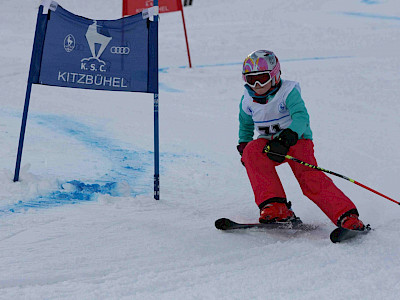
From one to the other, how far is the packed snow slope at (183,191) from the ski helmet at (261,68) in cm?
100

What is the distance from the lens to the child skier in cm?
317

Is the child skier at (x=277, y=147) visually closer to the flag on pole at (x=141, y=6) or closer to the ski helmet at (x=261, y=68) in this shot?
the ski helmet at (x=261, y=68)

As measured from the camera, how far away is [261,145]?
344 cm

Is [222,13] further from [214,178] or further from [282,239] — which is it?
[282,239]

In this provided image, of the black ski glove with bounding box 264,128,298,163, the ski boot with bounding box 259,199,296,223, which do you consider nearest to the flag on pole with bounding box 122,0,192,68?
the black ski glove with bounding box 264,128,298,163

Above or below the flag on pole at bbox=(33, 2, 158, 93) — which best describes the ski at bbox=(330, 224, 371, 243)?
below

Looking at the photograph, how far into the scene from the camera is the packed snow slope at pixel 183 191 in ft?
8.16

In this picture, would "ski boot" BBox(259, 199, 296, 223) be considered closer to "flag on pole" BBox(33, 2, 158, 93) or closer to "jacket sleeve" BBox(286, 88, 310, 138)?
"jacket sleeve" BBox(286, 88, 310, 138)

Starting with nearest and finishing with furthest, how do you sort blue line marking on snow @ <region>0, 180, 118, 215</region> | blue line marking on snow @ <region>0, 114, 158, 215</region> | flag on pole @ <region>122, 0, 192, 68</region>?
blue line marking on snow @ <region>0, 180, 118, 215</region>
blue line marking on snow @ <region>0, 114, 158, 215</region>
flag on pole @ <region>122, 0, 192, 68</region>

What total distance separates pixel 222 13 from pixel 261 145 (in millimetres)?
13569

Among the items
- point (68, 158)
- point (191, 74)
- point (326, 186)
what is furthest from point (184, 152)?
point (191, 74)

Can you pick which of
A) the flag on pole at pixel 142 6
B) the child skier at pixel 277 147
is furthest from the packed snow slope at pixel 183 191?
the flag on pole at pixel 142 6

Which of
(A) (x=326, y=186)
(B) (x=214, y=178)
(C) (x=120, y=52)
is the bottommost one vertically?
(B) (x=214, y=178)

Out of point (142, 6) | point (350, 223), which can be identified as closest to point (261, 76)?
point (350, 223)
